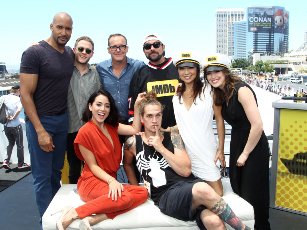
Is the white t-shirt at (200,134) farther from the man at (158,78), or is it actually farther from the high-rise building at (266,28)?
the high-rise building at (266,28)

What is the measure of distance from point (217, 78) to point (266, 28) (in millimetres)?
176143

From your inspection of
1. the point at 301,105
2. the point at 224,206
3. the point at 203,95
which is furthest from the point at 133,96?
the point at 301,105

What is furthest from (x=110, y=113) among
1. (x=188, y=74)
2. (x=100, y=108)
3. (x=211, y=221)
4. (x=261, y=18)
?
(x=261, y=18)

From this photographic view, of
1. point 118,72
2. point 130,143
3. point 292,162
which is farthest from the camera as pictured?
point 292,162

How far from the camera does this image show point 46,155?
3.27 metres

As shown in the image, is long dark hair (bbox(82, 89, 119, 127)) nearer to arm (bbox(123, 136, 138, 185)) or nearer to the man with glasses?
arm (bbox(123, 136, 138, 185))

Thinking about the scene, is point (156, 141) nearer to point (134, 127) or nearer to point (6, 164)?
point (134, 127)

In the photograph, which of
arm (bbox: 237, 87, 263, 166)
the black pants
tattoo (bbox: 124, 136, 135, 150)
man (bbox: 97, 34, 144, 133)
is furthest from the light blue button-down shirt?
arm (bbox: 237, 87, 263, 166)

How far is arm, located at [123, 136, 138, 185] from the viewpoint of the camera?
9.98 ft

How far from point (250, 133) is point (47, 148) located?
182cm

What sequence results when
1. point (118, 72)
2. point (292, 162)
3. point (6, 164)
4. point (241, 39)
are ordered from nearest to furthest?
point (118, 72) < point (292, 162) < point (6, 164) < point (241, 39)

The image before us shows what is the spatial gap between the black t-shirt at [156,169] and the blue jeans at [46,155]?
853 mm

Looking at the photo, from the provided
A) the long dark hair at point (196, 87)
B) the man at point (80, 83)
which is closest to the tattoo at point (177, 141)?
the long dark hair at point (196, 87)

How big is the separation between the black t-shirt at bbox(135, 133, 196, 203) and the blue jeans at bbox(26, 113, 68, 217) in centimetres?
85
